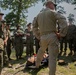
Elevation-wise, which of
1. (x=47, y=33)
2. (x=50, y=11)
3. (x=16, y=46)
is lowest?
(x=16, y=46)

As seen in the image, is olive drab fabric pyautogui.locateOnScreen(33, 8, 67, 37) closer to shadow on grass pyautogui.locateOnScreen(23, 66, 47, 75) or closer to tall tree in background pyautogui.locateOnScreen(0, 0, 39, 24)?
shadow on grass pyautogui.locateOnScreen(23, 66, 47, 75)

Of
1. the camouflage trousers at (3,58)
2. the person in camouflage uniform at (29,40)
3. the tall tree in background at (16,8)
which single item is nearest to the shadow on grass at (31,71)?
the camouflage trousers at (3,58)

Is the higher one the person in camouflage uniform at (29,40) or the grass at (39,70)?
the person in camouflage uniform at (29,40)

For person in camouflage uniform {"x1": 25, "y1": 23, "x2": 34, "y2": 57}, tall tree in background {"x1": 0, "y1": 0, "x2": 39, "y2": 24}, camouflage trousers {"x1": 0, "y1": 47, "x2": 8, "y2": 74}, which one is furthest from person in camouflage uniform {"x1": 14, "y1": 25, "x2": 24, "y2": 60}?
tall tree in background {"x1": 0, "y1": 0, "x2": 39, "y2": 24}

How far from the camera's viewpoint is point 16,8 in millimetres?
32562

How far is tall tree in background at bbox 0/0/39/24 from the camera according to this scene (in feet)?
104

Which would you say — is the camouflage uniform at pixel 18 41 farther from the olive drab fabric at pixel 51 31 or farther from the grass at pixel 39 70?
the olive drab fabric at pixel 51 31

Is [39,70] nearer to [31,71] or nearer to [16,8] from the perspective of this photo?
[31,71]

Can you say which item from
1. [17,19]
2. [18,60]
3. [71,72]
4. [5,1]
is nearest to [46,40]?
[71,72]

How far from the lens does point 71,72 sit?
392 inches

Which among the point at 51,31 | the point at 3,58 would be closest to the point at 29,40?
the point at 3,58

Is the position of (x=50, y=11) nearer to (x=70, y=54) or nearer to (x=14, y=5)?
(x=70, y=54)

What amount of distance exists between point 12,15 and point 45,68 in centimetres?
2234

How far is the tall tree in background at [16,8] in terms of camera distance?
31.6m
